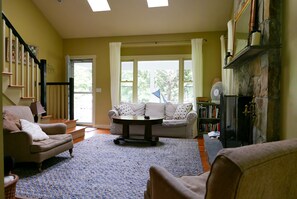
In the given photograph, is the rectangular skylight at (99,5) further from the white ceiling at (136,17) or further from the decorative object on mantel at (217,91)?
the decorative object on mantel at (217,91)

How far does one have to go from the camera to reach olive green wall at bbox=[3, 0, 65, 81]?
197 inches

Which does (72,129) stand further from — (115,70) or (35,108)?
(115,70)

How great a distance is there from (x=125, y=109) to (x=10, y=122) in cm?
289

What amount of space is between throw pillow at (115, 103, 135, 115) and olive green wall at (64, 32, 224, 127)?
869mm

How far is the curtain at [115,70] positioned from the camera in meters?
6.00

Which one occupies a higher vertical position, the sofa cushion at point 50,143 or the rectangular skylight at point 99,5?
the rectangular skylight at point 99,5

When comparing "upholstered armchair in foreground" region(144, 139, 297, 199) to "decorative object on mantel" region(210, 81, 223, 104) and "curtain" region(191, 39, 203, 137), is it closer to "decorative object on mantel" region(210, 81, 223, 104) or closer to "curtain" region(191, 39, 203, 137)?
"decorative object on mantel" region(210, 81, 223, 104)

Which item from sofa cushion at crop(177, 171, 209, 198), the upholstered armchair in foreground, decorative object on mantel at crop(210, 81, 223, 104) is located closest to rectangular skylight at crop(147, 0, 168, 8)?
decorative object on mantel at crop(210, 81, 223, 104)

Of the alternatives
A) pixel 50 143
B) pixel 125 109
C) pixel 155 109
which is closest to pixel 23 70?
pixel 50 143

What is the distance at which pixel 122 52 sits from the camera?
620 centimetres

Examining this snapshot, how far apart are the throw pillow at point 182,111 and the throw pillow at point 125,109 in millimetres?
1099

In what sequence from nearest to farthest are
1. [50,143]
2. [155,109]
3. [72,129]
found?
[50,143], [72,129], [155,109]

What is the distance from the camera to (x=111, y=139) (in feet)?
15.8

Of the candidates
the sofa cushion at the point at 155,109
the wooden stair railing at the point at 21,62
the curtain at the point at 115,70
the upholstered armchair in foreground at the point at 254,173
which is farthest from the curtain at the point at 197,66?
the upholstered armchair in foreground at the point at 254,173
